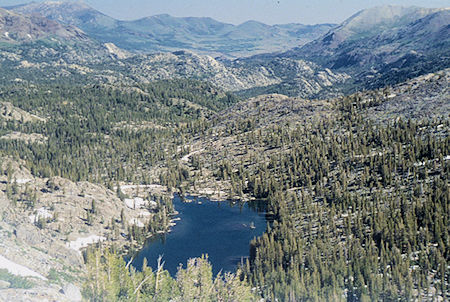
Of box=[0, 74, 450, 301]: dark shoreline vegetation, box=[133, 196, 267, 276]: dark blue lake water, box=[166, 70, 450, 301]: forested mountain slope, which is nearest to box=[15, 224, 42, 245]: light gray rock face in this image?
box=[0, 74, 450, 301]: dark shoreline vegetation

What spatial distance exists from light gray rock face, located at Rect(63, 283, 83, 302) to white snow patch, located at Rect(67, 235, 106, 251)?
38048 millimetres

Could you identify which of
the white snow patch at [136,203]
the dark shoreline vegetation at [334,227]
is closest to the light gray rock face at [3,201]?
the dark shoreline vegetation at [334,227]

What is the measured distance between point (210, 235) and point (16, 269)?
2455 inches

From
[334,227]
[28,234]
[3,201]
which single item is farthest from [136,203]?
[334,227]

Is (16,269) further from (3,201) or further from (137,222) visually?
(137,222)

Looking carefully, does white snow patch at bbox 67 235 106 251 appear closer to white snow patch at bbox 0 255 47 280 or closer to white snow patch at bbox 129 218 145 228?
white snow patch at bbox 129 218 145 228

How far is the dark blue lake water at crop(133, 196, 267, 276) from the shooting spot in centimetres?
12403

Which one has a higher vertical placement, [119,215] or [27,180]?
[27,180]

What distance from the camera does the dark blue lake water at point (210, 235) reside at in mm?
124025

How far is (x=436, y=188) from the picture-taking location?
437 ft

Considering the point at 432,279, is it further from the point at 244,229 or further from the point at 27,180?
the point at 27,180

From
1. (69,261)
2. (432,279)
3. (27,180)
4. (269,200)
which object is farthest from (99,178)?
(432,279)

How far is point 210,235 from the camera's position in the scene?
14175cm

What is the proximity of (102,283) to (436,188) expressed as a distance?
92.9 m
